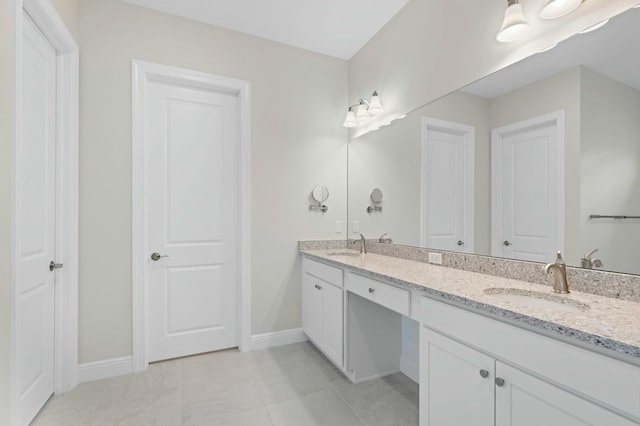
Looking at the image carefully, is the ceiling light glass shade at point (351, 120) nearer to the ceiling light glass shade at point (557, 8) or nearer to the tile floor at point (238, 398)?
the ceiling light glass shade at point (557, 8)

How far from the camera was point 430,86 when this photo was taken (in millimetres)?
2162

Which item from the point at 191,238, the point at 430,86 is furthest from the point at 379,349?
the point at 430,86

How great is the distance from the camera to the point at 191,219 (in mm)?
2574

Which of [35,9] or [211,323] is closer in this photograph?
[35,9]

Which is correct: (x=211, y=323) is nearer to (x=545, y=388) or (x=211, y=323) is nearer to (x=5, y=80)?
(x=5, y=80)

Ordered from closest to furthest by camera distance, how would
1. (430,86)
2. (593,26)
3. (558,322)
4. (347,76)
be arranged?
(558,322) < (593,26) < (430,86) < (347,76)

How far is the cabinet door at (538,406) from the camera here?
82cm

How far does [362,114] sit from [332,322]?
1.80 m

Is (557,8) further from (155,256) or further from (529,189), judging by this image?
(155,256)

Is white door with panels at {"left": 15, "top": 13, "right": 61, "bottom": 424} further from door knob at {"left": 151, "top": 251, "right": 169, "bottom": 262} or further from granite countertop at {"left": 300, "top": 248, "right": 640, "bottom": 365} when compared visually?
granite countertop at {"left": 300, "top": 248, "right": 640, "bottom": 365}

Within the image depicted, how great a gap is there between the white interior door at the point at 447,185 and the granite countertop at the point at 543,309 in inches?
10.5

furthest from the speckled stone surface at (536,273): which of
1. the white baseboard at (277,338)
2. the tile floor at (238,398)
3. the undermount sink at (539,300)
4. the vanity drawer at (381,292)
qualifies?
the white baseboard at (277,338)

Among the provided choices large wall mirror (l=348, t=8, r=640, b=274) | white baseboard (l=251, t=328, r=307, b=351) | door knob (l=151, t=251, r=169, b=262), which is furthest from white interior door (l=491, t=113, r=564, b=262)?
door knob (l=151, t=251, r=169, b=262)

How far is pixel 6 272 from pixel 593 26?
8.93 feet
